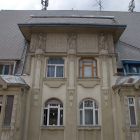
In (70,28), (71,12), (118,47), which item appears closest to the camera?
(70,28)

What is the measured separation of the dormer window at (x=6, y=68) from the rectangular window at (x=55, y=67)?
2426 mm

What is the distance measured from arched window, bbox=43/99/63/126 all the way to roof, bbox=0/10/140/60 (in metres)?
3.96

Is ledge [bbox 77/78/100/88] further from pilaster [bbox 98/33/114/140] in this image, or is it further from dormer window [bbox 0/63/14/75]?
dormer window [bbox 0/63/14/75]

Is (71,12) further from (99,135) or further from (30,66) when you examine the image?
(99,135)

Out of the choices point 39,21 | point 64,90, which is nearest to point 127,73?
point 64,90

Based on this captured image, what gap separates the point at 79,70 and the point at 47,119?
12.1 ft

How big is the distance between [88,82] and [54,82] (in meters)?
2.03

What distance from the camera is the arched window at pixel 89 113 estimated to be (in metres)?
14.6

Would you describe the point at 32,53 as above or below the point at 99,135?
above

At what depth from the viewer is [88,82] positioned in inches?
611

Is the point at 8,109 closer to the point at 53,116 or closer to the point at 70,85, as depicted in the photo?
the point at 53,116

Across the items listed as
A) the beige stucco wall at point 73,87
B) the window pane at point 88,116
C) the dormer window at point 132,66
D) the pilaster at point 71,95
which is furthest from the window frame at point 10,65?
the dormer window at point 132,66

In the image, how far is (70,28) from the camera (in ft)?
55.7

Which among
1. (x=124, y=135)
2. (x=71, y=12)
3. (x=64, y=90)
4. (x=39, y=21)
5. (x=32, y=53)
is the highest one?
(x=71, y=12)
